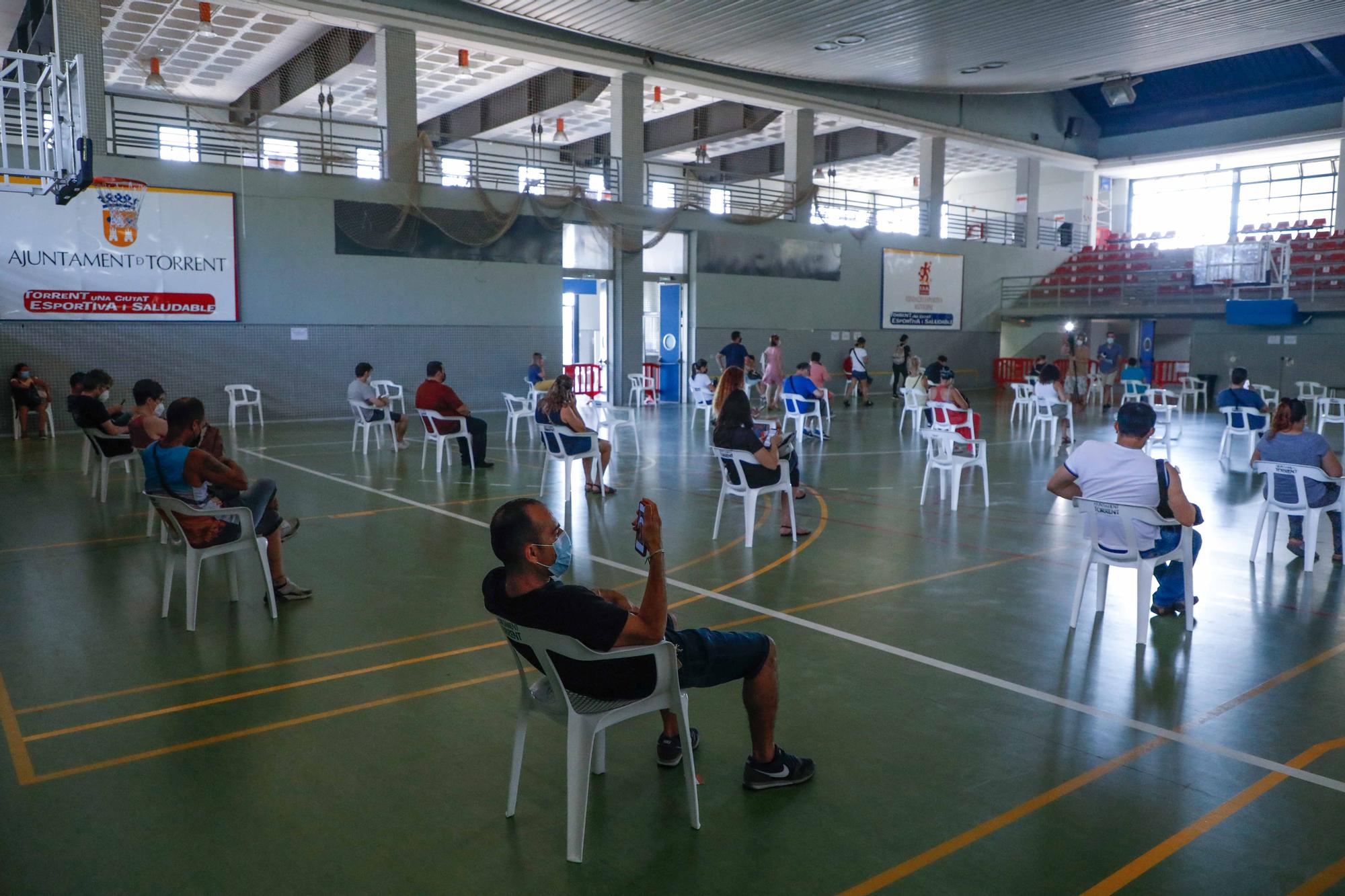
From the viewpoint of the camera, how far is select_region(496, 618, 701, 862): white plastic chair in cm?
287

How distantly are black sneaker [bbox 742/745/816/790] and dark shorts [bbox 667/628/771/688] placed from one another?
1.09 feet

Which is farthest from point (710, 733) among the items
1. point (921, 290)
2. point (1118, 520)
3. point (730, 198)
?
point (921, 290)

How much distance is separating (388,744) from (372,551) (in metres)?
3.40

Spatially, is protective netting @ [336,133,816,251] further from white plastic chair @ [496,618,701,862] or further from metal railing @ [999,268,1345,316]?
white plastic chair @ [496,618,701,862]

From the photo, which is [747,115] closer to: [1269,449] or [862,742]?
[1269,449]

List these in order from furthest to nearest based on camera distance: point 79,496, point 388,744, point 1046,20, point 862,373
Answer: point 862,373, point 1046,20, point 79,496, point 388,744

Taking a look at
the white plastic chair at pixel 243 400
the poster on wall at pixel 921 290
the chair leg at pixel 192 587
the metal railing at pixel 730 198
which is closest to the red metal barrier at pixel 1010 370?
the poster on wall at pixel 921 290

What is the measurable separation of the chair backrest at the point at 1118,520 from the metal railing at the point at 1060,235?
2648cm

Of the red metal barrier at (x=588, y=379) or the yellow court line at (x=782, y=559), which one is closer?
the yellow court line at (x=782, y=559)

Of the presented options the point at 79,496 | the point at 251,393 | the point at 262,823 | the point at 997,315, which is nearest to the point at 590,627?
the point at 262,823

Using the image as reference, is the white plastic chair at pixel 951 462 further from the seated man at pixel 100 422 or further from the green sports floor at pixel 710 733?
the seated man at pixel 100 422

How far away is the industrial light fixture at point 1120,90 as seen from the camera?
22.6 metres

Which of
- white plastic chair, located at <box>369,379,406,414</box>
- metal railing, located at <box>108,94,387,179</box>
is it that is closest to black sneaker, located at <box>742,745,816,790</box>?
metal railing, located at <box>108,94,387,179</box>

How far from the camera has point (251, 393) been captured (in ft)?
53.3
